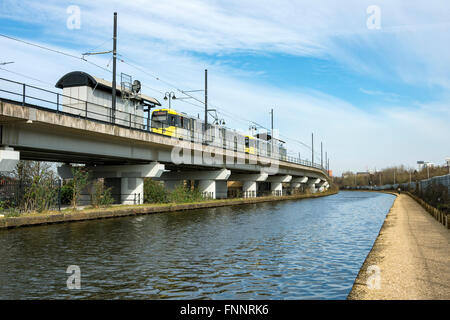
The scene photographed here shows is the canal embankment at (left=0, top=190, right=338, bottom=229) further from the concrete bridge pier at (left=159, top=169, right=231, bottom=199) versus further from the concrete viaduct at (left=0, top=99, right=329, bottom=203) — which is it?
the concrete bridge pier at (left=159, top=169, right=231, bottom=199)

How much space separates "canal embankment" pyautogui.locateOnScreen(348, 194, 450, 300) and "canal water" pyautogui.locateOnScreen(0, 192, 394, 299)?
0.54 m

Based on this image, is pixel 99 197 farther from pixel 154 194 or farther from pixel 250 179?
pixel 250 179

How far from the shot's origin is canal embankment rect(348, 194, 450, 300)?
6.90 metres

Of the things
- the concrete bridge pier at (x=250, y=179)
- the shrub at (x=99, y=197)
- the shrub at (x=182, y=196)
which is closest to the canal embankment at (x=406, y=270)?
the shrub at (x=99, y=197)

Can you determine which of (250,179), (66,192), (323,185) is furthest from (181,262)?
(323,185)

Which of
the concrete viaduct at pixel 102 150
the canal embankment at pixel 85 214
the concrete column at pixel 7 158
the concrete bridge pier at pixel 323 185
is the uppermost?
the concrete viaduct at pixel 102 150

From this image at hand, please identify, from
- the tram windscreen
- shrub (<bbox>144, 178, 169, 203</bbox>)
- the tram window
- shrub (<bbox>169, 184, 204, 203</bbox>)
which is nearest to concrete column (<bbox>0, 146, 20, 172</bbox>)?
shrub (<bbox>144, 178, 169, 203</bbox>)

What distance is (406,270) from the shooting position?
8.71m

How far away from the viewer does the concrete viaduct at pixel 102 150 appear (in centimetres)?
1927

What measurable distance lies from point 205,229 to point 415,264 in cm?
1065

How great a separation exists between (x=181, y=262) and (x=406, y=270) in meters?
5.52

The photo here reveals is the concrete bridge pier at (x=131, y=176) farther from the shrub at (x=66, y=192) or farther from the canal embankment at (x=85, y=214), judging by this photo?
the canal embankment at (x=85, y=214)

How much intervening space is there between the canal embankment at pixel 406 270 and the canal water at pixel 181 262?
536 millimetres

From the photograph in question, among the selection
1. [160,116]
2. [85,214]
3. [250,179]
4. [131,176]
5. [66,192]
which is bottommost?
[85,214]
